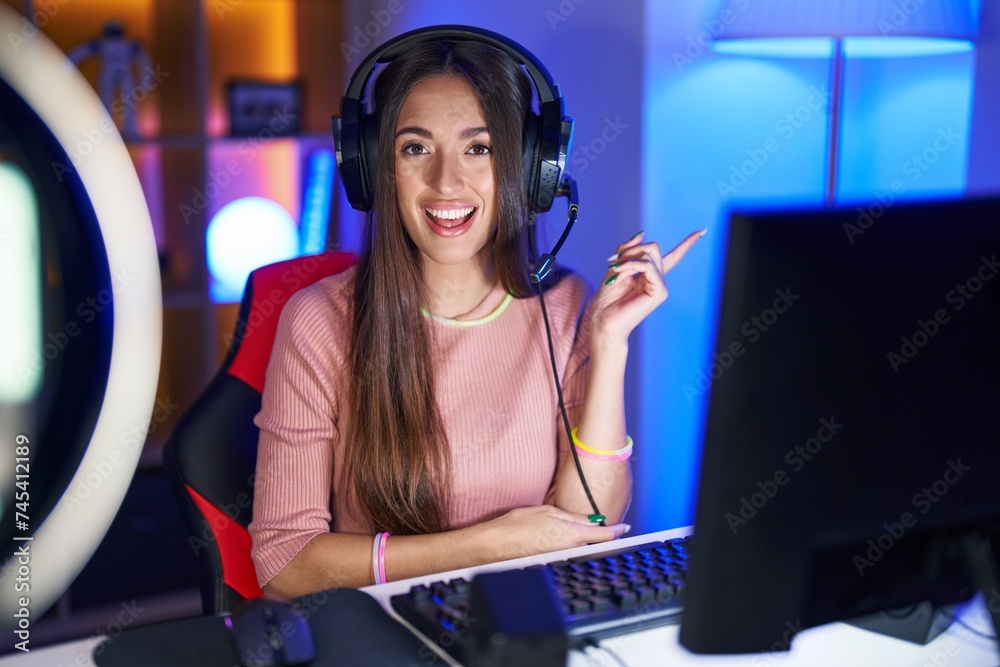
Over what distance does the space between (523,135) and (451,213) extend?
0.48ft

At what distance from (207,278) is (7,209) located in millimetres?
549

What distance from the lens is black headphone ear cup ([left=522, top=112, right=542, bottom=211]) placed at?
4.26ft

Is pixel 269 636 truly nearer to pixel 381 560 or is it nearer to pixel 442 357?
pixel 381 560

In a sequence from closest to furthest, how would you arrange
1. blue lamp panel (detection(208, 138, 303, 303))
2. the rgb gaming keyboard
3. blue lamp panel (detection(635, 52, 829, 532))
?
the rgb gaming keyboard → blue lamp panel (detection(635, 52, 829, 532)) → blue lamp panel (detection(208, 138, 303, 303))

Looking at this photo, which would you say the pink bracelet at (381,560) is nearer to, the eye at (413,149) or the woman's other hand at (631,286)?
the woman's other hand at (631,286)

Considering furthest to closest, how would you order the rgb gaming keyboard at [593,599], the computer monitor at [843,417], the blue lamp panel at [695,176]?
the blue lamp panel at [695,176]
the rgb gaming keyboard at [593,599]
the computer monitor at [843,417]

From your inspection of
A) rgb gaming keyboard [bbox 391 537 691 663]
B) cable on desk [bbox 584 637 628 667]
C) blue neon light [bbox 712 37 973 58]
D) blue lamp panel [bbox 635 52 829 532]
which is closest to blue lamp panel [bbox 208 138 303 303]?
blue lamp panel [bbox 635 52 829 532]

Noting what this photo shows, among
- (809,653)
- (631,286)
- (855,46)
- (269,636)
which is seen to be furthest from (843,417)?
(855,46)

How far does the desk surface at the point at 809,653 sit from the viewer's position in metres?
0.80

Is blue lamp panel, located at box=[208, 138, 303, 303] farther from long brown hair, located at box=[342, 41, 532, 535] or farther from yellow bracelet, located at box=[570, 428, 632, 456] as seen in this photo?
yellow bracelet, located at box=[570, 428, 632, 456]

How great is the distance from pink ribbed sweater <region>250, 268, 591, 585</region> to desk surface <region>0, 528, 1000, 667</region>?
1.15 ft

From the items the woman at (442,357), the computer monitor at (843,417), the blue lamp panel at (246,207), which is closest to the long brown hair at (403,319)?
the woman at (442,357)

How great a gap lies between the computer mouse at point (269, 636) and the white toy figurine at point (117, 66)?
5.61ft

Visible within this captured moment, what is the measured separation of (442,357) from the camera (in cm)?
133
